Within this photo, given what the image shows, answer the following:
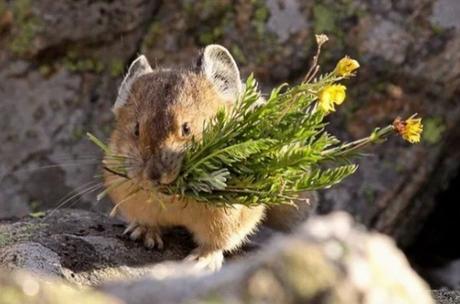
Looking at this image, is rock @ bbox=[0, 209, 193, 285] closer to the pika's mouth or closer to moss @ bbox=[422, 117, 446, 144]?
the pika's mouth

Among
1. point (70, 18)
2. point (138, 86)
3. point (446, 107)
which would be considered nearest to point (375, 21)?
point (446, 107)

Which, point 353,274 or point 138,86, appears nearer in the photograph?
point 353,274

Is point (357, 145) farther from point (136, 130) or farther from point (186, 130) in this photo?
point (136, 130)

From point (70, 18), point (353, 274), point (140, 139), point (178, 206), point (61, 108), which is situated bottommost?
point (61, 108)

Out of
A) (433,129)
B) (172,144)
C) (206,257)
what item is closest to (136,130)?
(172,144)

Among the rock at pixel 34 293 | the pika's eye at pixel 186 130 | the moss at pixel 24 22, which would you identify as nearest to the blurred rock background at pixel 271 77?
the moss at pixel 24 22

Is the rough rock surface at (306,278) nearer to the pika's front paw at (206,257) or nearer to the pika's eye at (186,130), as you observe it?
the pika's eye at (186,130)

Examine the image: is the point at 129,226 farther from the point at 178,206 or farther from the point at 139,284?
the point at 139,284
